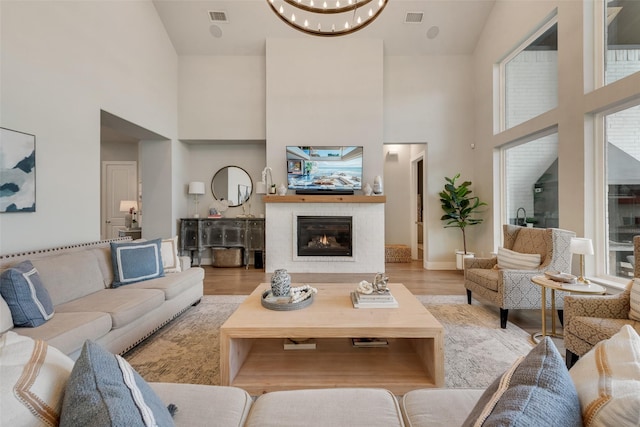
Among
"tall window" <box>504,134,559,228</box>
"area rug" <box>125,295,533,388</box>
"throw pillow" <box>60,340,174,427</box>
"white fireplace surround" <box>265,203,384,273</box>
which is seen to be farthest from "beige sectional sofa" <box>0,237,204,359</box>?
"tall window" <box>504,134,559,228</box>

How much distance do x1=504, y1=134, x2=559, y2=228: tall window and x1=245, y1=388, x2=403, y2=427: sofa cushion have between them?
376cm

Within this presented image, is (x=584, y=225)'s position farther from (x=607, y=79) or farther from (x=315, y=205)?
(x=315, y=205)

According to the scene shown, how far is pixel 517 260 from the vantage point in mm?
3109

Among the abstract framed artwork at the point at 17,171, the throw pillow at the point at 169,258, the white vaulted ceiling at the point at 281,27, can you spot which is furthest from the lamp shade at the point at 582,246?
the abstract framed artwork at the point at 17,171

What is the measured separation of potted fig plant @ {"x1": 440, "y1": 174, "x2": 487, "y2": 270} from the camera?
5.08 m

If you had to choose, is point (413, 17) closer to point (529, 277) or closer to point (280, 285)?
point (529, 277)

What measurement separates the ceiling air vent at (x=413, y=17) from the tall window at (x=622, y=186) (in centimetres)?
323

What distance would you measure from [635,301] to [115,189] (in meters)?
8.38

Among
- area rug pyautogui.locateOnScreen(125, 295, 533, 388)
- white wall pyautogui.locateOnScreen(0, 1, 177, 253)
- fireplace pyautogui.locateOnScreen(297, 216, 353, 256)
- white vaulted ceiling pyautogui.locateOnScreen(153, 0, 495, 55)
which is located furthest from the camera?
fireplace pyautogui.locateOnScreen(297, 216, 353, 256)

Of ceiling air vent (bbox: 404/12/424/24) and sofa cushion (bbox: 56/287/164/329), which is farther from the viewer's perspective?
ceiling air vent (bbox: 404/12/424/24)

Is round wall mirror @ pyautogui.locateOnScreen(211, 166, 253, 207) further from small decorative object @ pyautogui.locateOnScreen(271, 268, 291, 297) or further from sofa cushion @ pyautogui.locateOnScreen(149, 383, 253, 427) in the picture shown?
sofa cushion @ pyautogui.locateOnScreen(149, 383, 253, 427)

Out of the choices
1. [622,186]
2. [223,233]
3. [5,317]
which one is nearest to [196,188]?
[223,233]

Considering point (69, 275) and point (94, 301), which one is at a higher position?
point (69, 275)

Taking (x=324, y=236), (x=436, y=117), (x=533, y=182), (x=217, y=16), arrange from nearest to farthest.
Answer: (x=533, y=182) < (x=217, y=16) < (x=324, y=236) < (x=436, y=117)
